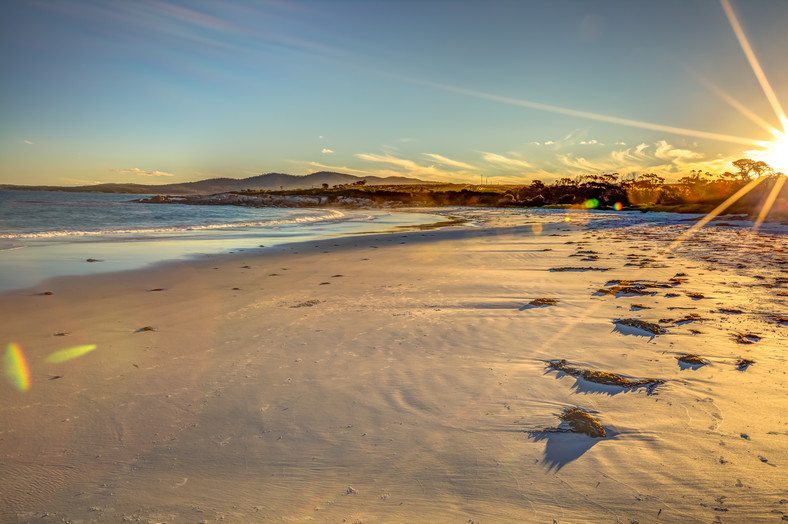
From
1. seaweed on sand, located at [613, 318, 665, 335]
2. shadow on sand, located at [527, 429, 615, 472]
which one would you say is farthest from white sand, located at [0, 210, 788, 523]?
seaweed on sand, located at [613, 318, 665, 335]

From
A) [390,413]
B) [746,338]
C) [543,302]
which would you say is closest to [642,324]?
[746,338]

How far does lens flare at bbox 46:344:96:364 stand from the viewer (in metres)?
3.97

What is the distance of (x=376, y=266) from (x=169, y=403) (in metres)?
6.88

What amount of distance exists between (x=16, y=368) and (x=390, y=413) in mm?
3688

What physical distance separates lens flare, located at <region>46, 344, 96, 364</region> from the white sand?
11cm

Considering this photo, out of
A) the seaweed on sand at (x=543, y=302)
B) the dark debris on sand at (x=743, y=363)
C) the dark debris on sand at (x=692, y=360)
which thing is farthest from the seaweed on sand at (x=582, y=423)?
the seaweed on sand at (x=543, y=302)

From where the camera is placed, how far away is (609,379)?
10.9ft

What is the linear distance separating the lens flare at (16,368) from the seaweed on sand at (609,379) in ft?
15.5

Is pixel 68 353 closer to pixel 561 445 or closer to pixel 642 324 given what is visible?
pixel 561 445

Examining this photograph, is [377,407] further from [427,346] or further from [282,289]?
[282,289]

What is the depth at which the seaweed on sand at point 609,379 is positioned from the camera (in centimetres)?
321

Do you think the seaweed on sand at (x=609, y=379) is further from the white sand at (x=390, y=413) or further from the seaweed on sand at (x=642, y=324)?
the seaweed on sand at (x=642, y=324)

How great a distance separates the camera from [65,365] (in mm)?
3850

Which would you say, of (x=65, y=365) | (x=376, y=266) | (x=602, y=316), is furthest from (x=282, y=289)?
(x=602, y=316)
